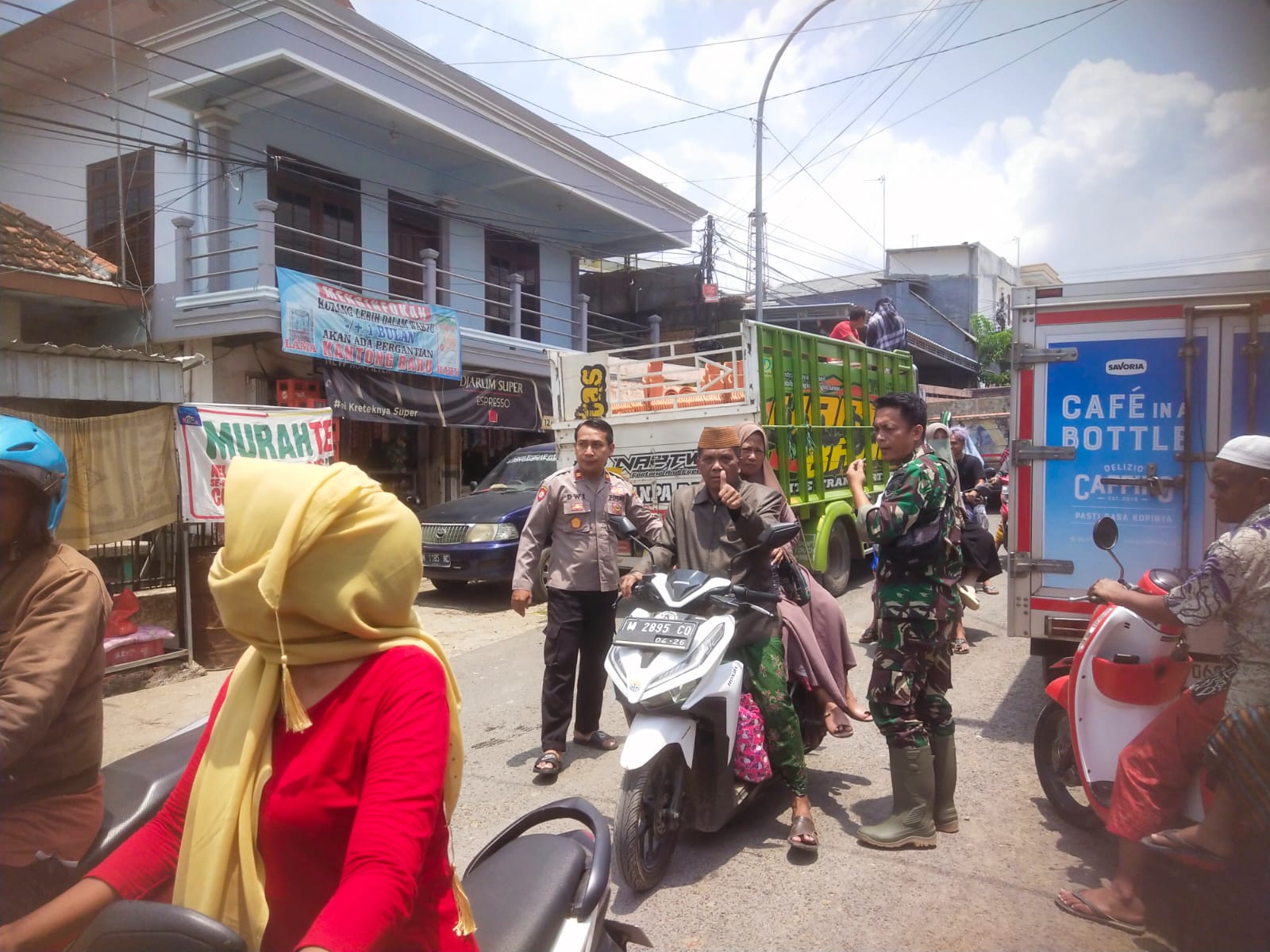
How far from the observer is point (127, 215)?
37.7ft

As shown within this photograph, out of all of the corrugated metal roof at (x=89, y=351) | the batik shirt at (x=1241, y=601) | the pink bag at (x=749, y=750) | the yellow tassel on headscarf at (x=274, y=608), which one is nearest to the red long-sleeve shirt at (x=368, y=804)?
the yellow tassel on headscarf at (x=274, y=608)

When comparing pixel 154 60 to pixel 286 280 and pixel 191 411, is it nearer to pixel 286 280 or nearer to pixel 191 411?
pixel 286 280

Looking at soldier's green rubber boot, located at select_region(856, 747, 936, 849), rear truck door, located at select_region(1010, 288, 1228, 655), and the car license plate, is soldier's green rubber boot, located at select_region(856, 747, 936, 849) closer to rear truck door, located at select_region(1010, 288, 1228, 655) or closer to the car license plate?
the car license plate

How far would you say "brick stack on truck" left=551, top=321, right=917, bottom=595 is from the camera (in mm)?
7906

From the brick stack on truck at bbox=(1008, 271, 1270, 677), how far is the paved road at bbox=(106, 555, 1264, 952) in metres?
1.03

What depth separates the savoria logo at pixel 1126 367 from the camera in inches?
173

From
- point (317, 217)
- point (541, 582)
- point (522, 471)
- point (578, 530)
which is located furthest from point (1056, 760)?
point (317, 217)

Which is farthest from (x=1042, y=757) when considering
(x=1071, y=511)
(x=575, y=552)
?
(x=575, y=552)

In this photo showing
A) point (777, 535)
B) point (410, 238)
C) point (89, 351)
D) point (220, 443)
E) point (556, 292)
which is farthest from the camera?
point (556, 292)

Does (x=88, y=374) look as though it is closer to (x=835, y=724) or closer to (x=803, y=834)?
(x=835, y=724)

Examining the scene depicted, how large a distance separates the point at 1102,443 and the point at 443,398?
986cm

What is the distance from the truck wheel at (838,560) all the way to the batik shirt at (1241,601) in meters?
6.13

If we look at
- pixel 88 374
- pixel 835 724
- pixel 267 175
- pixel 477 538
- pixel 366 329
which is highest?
pixel 267 175

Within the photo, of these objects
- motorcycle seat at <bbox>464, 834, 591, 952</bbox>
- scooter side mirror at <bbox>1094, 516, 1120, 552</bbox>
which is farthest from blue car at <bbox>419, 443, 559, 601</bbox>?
motorcycle seat at <bbox>464, 834, 591, 952</bbox>
